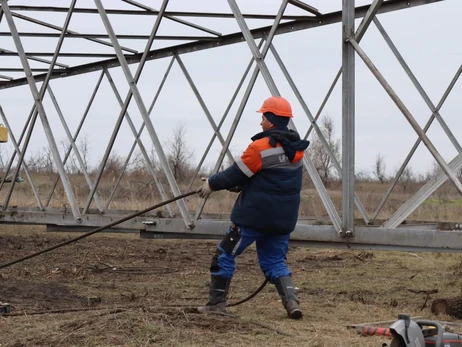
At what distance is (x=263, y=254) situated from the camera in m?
7.92

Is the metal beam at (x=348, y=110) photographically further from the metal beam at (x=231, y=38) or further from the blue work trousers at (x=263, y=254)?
the metal beam at (x=231, y=38)

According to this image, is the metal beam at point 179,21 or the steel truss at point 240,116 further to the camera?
the metal beam at point 179,21

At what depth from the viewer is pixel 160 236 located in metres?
10.8

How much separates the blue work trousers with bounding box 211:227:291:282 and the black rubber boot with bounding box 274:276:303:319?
7cm

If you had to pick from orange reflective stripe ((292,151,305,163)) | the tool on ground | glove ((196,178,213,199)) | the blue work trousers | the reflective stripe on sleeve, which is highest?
orange reflective stripe ((292,151,305,163))

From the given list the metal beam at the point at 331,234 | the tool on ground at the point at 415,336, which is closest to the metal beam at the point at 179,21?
the metal beam at the point at 331,234

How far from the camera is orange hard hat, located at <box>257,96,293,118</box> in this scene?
7785 mm

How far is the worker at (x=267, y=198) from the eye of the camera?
297 inches

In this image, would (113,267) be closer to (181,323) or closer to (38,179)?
(181,323)

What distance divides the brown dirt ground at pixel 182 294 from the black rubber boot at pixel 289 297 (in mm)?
116

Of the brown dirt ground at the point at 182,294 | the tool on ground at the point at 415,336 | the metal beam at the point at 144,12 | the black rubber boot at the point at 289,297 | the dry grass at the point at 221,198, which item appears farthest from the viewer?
the dry grass at the point at 221,198

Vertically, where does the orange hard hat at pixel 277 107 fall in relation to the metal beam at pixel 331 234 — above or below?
above

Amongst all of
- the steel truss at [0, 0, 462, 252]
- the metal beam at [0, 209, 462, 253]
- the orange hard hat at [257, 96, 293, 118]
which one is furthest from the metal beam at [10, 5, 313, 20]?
the orange hard hat at [257, 96, 293, 118]

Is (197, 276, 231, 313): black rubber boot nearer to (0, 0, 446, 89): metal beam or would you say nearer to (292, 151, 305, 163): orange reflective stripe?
(292, 151, 305, 163): orange reflective stripe
